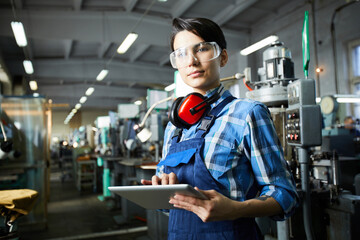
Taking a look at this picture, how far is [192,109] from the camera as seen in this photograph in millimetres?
982

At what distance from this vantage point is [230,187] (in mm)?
844

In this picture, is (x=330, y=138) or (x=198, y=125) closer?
(x=198, y=125)

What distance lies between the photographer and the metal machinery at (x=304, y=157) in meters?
1.66

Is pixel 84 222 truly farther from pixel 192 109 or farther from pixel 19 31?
pixel 192 109

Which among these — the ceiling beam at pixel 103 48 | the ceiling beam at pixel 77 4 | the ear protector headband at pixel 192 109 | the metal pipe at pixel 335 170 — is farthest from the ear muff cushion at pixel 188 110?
the ceiling beam at pixel 103 48

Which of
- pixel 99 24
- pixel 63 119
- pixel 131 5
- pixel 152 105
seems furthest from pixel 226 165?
pixel 63 119

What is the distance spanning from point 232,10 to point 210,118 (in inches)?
263

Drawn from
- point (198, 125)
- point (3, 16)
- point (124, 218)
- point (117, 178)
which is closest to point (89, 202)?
point (117, 178)

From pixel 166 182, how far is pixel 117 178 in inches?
206

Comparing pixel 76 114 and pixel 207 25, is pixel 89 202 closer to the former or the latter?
pixel 207 25

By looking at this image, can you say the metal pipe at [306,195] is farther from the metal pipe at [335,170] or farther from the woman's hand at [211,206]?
the woman's hand at [211,206]

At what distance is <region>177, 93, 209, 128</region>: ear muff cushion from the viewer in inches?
39.3

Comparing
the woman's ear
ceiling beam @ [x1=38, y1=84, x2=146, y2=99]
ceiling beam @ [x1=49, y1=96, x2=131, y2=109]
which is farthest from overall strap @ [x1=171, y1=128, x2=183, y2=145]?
ceiling beam @ [x1=49, y1=96, x2=131, y2=109]

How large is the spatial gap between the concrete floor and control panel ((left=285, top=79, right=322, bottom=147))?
265 cm
